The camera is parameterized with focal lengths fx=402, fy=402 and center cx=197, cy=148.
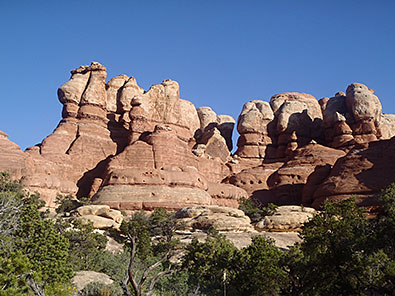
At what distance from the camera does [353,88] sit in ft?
253

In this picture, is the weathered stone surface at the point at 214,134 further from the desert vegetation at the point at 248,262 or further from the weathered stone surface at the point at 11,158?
the desert vegetation at the point at 248,262

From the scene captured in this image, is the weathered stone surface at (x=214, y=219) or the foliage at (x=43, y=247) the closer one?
the foliage at (x=43, y=247)

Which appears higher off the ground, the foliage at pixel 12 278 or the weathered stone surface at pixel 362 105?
the weathered stone surface at pixel 362 105

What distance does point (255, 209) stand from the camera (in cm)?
5181

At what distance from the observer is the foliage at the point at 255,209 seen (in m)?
44.2

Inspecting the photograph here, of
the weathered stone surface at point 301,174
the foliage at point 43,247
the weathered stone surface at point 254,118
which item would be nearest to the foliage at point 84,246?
the foliage at point 43,247

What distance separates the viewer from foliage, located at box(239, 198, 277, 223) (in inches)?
1742

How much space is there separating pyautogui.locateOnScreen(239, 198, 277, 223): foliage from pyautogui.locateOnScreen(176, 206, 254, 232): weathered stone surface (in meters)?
3.21

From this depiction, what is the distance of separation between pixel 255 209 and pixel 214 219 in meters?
14.3

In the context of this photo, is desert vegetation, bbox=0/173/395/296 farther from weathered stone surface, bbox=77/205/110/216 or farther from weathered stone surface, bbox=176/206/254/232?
weathered stone surface, bbox=77/205/110/216

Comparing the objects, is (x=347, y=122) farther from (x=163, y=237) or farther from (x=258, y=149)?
(x=163, y=237)

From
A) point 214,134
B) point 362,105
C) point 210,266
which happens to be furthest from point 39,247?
point 362,105

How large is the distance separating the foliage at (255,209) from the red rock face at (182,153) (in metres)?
1.91

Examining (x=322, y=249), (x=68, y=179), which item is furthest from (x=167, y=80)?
(x=322, y=249)
